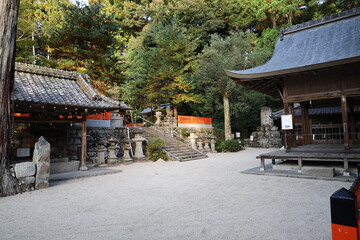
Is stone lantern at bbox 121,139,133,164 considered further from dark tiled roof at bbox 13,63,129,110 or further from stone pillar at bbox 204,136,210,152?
stone pillar at bbox 204,136,210,152

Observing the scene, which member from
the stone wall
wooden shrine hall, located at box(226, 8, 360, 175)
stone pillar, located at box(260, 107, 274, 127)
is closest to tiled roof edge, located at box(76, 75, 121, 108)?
the stone wall

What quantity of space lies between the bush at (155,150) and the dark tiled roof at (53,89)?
438 cm

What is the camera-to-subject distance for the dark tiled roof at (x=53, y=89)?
8.24m

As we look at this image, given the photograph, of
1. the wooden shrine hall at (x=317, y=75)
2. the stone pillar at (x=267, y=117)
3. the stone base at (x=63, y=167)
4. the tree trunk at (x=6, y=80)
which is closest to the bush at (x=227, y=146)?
the stone pillar at (x=267, y=117)

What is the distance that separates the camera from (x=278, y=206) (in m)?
4.47

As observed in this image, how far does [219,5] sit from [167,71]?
1970 cm

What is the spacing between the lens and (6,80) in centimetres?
611

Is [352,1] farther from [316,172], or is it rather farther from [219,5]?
[219,5]

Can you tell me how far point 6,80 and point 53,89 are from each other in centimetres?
344

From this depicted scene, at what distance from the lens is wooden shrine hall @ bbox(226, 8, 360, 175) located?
7.64m

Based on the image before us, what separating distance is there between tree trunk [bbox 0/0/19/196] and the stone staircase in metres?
8.64

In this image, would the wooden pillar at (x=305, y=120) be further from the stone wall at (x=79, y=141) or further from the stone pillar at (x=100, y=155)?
the stone wall at (x=79, y=141)

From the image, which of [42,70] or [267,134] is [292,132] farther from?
[267,134]

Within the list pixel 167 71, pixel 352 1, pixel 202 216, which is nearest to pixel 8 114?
pixel 202 216
